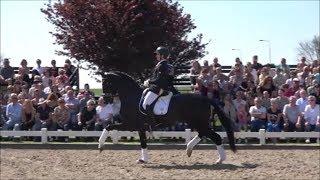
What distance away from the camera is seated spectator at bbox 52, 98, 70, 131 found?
15.9m

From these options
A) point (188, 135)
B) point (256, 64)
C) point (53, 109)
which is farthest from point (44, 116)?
point (256, 64)

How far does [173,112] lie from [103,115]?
469cm

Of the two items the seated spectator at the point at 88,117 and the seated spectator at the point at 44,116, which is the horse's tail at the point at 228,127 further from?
the seated spectator at the point at 44,116

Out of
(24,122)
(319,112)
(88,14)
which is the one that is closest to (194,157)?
(319,112)

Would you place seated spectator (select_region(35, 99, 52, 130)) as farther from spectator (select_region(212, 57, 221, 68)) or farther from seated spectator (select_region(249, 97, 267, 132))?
seated spectator (select_region(249, 97, 267, 132))

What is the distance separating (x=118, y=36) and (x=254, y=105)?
4.99 meters

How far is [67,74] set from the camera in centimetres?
1938

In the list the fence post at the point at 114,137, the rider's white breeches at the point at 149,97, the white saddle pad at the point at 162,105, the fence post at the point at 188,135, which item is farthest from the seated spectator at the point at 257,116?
the rider's white breeches at the point at 149,97

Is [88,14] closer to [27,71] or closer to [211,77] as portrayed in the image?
[27,71]

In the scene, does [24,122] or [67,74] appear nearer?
[24,122]

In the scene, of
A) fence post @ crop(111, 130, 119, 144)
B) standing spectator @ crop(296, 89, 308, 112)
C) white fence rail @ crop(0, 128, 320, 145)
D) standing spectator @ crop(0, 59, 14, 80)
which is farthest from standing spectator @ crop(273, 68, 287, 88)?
standing spectator @ crop(0, 59, 14, 80)

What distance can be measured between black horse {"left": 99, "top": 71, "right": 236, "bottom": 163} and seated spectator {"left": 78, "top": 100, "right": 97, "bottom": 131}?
405 cm

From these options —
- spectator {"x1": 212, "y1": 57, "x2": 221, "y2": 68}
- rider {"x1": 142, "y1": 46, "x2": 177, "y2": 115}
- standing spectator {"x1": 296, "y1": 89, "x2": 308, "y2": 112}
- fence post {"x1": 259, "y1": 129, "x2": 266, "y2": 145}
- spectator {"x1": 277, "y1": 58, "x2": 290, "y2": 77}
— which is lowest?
fence post {"x1": 259, "y1": 129, "x2": 266, "y2": 145}

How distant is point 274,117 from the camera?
50.7 ft
